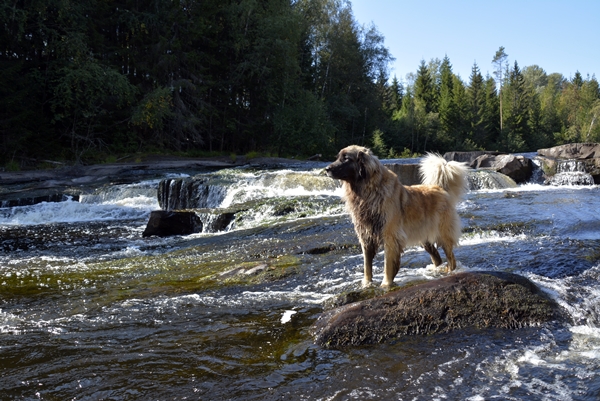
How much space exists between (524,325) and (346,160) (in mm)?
2813

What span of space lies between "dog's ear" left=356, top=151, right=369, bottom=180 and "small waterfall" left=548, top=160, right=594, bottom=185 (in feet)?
58.8

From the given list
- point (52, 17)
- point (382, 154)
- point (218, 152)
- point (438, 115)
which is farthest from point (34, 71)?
point (438, 115)

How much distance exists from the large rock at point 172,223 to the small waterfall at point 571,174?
52.3ft

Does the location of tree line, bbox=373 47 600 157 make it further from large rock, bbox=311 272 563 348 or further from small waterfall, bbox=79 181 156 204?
large rock, bbox=311 272 563 348

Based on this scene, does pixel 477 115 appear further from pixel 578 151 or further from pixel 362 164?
pixel 362 164

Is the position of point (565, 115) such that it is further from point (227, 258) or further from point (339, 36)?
point (227, 258)

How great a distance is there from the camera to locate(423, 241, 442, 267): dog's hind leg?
728cm

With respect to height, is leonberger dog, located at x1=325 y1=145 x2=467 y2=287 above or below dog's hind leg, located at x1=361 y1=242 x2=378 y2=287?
above

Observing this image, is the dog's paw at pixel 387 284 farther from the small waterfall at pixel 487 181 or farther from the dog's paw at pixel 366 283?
the small waterfall at pixel 487 181

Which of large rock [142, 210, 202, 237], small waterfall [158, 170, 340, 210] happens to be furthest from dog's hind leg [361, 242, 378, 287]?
small waterfall [158, 170, 340, 210]

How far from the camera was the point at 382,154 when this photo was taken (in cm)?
5128

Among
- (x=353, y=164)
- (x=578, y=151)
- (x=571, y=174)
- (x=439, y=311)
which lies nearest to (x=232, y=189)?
(x=353, y=164)

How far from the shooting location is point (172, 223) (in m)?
13.1

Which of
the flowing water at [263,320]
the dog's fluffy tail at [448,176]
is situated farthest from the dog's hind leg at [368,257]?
the dog's fluffy tail at [448,176]
